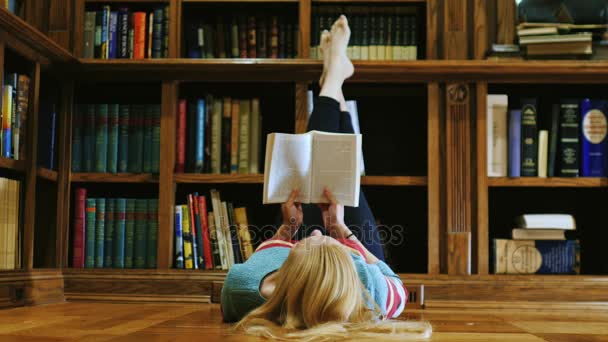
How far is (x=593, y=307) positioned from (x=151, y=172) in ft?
4.97

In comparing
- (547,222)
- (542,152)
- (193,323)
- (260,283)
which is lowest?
A: (193,323)

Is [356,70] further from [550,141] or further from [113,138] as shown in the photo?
[113,138]

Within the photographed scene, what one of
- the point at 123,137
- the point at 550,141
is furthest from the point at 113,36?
the point at 550,141

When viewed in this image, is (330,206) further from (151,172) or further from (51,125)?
(51,125)

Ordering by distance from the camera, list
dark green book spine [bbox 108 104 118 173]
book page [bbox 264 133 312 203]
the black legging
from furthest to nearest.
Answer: dark green book spine [bbox 108 104 118 173] → the black legging → book page [bbox 264 133 312 203]

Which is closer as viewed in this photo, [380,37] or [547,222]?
[547,222]

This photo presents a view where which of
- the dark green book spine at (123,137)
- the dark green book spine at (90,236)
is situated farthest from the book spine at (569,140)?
the dark green book spine at (90,236)

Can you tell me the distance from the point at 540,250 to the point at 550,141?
0.37 meters

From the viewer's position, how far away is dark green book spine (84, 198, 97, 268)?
2473 millimetres

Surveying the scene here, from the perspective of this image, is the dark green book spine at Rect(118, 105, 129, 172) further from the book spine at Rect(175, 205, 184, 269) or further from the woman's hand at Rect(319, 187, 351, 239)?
the woman's hand at Rect(319, 187, 351, 239)

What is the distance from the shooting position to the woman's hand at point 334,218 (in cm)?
202

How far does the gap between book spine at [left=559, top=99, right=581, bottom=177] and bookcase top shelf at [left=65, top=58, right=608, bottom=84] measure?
0.11 m

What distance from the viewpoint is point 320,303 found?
132 cm

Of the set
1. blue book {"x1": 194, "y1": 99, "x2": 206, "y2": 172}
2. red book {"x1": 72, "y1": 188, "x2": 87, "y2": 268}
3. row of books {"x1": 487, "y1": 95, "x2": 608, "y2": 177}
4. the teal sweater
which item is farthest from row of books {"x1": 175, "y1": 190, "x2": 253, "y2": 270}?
row of books {"x1": 487, "y1": 95, "x2": 608, "y2": 177}
